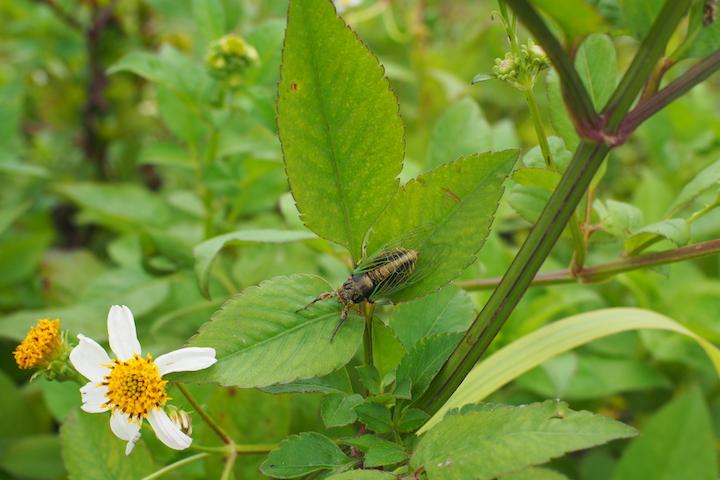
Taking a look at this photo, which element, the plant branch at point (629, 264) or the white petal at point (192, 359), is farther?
the plant branch at point (629, 264)

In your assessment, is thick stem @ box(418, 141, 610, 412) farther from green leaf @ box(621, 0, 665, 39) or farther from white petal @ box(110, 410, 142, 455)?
white petal @ box(110, 410, 142, 455)

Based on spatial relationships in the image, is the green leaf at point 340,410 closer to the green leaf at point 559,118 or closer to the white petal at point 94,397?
the white petal at point 94,397

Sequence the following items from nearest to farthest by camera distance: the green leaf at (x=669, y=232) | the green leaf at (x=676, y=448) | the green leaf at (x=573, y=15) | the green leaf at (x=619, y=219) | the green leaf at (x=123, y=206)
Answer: the green leaf at (x=573, y=15), the green leaf at (x=669, y=232), the green leaf at (x=619, y=219), the green leaf at (x=676, y=448), the green leaf at (x=123, y=206)

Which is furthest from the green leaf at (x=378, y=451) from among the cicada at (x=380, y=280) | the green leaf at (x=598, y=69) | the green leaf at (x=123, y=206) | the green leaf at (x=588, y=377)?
the green leaf at (x=123, y=206)

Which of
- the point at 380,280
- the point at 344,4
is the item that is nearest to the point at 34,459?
the point at 380,280

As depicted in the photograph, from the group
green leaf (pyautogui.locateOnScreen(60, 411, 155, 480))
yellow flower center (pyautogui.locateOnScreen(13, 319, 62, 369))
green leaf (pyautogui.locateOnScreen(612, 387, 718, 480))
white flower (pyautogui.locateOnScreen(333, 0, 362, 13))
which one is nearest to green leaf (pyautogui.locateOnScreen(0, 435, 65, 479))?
green leaf (pyautogui.locateOnScreen(60, 411, 155, 480))

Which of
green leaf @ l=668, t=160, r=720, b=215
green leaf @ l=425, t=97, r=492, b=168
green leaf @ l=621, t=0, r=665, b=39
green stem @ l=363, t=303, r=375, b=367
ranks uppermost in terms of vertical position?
green leaf @ l=425, t=97, r=492, b=168
